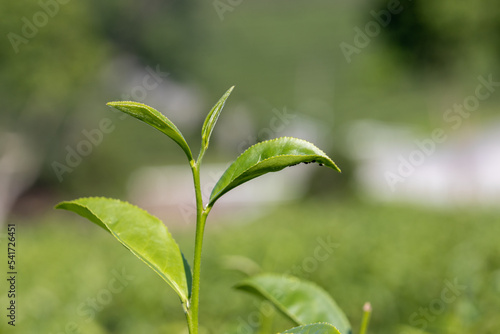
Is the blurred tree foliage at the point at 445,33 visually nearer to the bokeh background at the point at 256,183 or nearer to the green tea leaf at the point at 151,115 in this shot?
the bokeh background at the point at 256,183

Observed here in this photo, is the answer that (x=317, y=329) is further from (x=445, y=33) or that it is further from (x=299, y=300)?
(x=445, y=33)

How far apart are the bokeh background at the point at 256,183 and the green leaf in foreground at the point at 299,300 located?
0.27 metres

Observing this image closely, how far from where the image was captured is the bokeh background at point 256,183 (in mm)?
2314

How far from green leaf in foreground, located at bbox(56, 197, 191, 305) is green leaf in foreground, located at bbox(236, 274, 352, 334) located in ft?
0.62

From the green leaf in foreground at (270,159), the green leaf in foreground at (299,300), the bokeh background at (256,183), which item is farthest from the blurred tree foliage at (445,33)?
the green leaf in foreground at (270,159)

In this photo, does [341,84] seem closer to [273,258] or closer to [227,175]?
[273,258]

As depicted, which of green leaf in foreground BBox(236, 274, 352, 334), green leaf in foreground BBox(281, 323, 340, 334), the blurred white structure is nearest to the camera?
green leaf in foreground BBox(281, 323, 340, 334)

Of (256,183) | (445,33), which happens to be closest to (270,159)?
(445,33)

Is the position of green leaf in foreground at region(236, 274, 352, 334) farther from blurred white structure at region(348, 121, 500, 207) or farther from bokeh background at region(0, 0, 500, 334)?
blurred white structure at region(348, 121, 500, 207)

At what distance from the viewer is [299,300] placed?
0.99 m

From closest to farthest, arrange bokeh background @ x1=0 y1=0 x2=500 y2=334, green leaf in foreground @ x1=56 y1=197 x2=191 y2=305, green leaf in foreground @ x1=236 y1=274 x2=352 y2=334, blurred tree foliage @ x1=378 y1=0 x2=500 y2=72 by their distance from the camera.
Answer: green leaf in foreground @ x1=56 y1=197 x2=191 y2=305
green leaf in foreground @ x1=236 y1=274 x2=352 y2=334
bokeh background @ x1=0 y1=0 x2=500 y2=334
blurred tree foliage @ x1=378 y1=0 x2=500 y2=72

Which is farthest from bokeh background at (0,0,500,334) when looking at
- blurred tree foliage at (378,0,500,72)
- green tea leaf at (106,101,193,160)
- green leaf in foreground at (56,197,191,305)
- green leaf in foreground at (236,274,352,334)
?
green tea leaf at (106,101,193,160)

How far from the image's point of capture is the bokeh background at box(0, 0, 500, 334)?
2.31 m

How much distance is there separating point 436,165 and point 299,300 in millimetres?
19106
